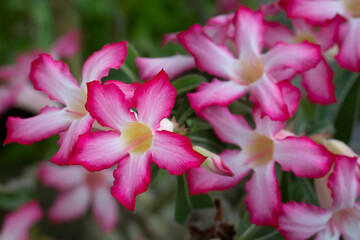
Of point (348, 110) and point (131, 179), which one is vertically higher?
point (131, 179)

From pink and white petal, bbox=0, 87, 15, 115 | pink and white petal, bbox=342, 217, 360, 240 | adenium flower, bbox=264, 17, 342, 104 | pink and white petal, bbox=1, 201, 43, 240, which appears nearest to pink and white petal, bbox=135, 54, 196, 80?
adenium flower, bbox=264, 17, 342, 104

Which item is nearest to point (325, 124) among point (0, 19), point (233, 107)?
point (233, 107)

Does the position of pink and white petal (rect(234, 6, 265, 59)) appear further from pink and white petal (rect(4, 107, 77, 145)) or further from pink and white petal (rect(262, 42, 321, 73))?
pink and white petal (rect(4, 107, 77, 145))

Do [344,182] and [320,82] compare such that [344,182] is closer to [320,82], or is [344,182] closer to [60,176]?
[320,82]

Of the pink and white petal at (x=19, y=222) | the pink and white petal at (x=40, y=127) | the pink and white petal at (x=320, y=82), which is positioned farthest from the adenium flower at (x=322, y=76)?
the pink and white petal at (x=19, y=222)

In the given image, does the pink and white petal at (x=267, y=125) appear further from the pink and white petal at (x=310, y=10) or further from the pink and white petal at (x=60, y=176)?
the pink and white petal at (x=60, y=176)

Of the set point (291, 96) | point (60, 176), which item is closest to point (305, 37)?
point (291, 96)
